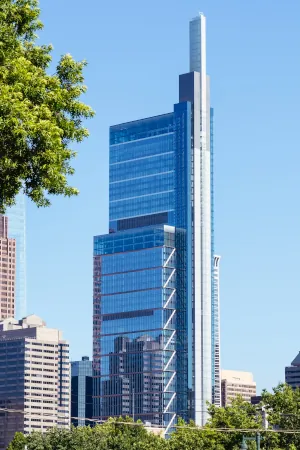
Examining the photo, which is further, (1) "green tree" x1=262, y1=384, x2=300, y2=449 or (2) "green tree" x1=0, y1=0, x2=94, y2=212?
(1) "green tree" x1=262, y1=384, x2=300, y2=449

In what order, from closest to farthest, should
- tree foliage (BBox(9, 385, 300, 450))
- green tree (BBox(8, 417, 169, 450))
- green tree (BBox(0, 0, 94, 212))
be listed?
green tree (BBox(0, 0, 94, 212))
tree foliage (BBox(9, 385, 300, 450))
green tree (BBox(8, 417, 169, 450))

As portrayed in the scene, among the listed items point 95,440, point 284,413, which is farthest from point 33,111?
point 95,440

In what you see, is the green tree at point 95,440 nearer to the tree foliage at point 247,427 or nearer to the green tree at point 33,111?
the tree foliage at point 247,427

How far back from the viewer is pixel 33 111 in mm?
35406

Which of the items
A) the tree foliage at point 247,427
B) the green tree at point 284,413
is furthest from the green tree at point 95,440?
the green tree at point 284,413

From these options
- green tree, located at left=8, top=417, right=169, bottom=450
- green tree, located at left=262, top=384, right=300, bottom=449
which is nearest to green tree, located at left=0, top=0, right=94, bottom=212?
green tree, located at left=262, top=384, right=300, bottom=449

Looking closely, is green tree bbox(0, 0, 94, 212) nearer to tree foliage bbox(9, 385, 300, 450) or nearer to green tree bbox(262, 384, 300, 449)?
tree foliage bbox(9, 385, 300, 450)

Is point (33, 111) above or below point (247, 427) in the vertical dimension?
above

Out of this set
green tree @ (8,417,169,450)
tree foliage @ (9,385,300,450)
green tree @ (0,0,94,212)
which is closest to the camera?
green tree @ (0,0,94,212)

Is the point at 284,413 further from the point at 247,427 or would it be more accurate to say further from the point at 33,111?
the point at 33,111

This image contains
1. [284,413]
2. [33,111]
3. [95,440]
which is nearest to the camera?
[33,111]

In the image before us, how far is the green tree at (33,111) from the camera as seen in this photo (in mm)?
34469

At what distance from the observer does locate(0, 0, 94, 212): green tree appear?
34469 mm

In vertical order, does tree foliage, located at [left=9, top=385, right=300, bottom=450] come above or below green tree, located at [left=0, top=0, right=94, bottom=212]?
below
